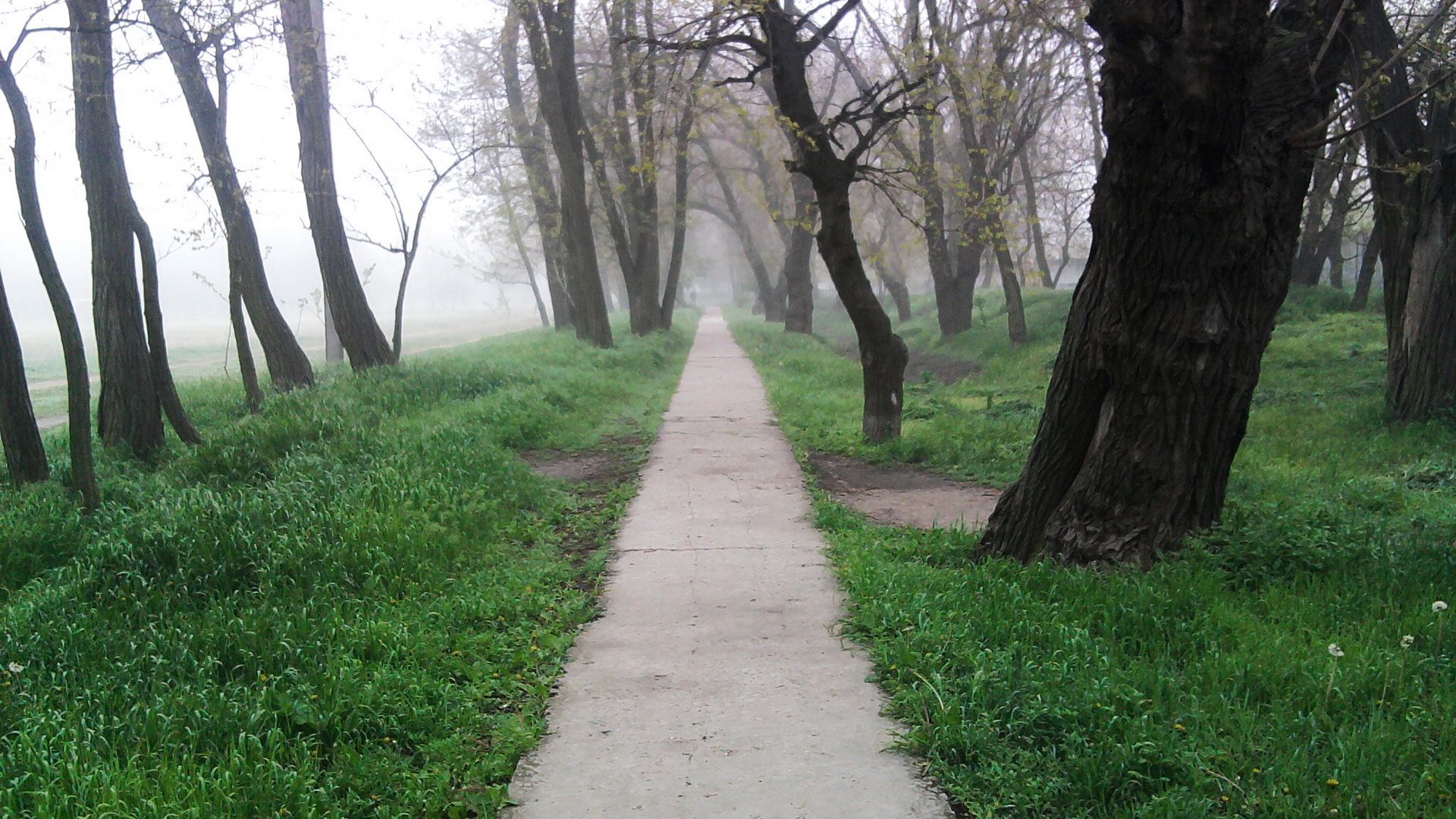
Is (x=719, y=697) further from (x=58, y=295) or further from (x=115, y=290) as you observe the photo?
(x=115, y=290)

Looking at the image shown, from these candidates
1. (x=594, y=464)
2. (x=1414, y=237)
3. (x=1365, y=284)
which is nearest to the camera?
(x=594, y=464)

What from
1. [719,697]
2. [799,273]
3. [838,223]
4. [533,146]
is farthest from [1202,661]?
[799,273]

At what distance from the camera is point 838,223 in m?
10.3

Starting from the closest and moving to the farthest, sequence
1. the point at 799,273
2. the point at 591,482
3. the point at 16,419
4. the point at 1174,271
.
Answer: the point at 1174,271
the point at 16,419
the point at 591,482
the point at 799,273

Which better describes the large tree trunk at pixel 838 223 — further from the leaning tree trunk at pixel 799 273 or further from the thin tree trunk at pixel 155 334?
the leaning tree trunk at pixel 799 273

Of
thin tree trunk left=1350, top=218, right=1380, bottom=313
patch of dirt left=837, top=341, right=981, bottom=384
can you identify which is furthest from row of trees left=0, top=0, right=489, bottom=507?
thin tree trunk left=1350, top=218, right=1380, bottom=313

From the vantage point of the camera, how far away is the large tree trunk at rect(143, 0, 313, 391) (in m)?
11.6

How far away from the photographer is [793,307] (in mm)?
28344

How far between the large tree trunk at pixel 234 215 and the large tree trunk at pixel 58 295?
261 cm

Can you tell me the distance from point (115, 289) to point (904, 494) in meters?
8.18

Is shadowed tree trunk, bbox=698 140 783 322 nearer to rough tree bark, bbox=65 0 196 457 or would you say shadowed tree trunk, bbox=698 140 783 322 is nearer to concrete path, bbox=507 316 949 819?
rough tree bark, bbox=65 0 196 457

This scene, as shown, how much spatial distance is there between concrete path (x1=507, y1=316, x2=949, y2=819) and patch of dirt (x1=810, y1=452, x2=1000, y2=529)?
0.83 m

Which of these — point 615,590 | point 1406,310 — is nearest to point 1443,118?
point 1406,310

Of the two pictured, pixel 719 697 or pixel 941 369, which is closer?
pixel 719 697
